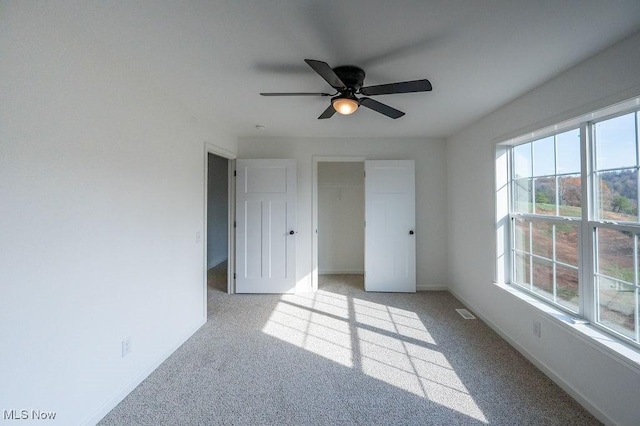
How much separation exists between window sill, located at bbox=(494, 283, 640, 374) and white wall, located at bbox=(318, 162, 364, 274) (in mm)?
3008

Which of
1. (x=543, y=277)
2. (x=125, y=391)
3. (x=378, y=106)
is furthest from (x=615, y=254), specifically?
(x=125, y=391)

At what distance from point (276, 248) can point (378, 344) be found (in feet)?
6.53

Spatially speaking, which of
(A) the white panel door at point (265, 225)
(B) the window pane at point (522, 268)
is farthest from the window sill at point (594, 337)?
(A) the white panel door at point (265, 225)

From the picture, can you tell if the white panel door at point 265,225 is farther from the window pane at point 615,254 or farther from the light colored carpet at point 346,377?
the window pane at point 615,254

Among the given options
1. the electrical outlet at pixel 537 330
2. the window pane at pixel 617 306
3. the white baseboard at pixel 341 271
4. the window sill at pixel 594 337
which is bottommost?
the white baseboard at pixel 341 271

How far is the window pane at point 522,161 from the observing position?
2.55 metres

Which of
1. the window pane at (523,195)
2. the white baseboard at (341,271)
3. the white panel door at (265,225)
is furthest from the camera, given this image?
the white baseboard at (341,271)

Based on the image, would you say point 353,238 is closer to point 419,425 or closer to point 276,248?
point 276,248

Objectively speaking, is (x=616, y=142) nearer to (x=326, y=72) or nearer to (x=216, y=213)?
(x=326, y=72)

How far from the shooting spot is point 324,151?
13.4 ft

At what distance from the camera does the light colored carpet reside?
5.65ft

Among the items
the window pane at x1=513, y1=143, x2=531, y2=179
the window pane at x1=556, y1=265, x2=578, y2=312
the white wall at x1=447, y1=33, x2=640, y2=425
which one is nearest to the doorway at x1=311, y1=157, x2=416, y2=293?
the white wall at x1=447, y1=33, x2=640, y2=425

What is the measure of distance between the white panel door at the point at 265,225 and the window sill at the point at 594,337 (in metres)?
2.90

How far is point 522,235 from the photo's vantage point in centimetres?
265
